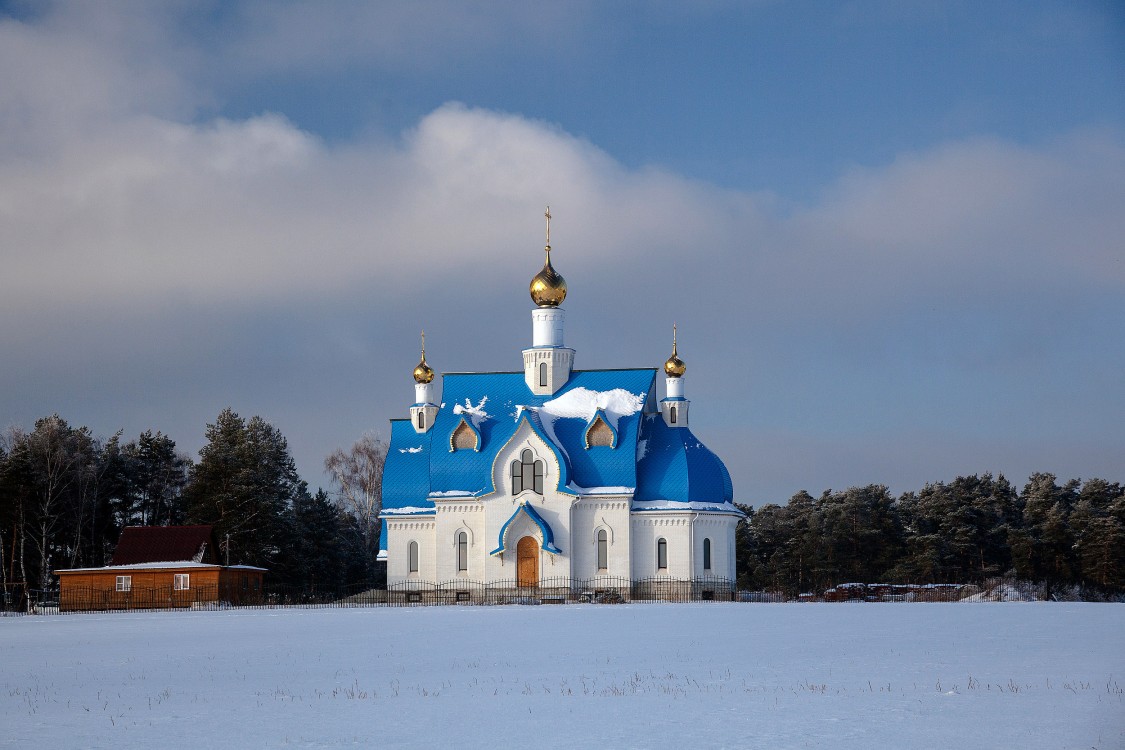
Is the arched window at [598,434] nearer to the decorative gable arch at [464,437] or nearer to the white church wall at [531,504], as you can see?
the white church wall at [531,504]

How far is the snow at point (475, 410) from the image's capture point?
50.2 m

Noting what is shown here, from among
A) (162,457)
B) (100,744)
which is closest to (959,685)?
(100,744)

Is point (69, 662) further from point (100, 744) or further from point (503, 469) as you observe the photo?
point (503, 469)

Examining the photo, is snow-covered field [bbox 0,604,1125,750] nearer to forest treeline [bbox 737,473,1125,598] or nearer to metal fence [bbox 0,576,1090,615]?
metal fence [bbox 0,576,1090,615]

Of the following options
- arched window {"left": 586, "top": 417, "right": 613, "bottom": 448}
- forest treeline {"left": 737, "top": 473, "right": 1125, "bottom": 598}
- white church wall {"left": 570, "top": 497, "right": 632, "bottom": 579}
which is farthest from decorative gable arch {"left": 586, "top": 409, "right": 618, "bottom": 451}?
forest treeline {"left": 737, "top": 473, "right": 1125, "bottom": 598}

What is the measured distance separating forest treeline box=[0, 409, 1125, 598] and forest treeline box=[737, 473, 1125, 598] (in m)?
0.07

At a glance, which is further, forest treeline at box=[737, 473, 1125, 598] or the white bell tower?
forest treeline at box=[737, 473, 1125, 598]

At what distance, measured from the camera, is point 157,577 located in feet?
153

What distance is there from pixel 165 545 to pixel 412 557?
8.79 metres

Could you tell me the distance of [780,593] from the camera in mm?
51812

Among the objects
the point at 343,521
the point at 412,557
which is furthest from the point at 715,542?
the point at 343,521

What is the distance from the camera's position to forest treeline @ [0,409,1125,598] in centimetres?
5650

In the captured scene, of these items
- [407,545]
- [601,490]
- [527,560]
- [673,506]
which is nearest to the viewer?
[673,506]

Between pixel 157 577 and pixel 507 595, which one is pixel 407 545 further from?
pixel 157 577
